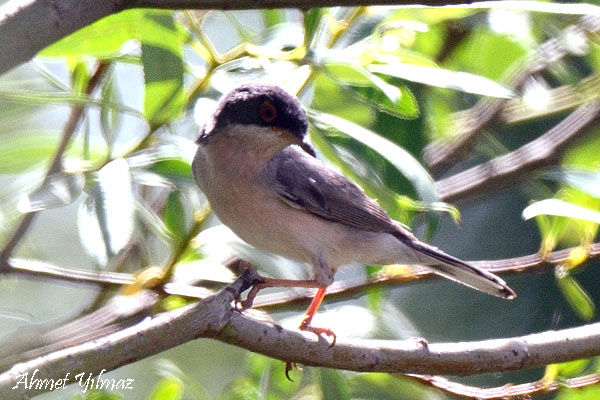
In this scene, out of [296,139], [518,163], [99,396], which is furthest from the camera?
[518,163]

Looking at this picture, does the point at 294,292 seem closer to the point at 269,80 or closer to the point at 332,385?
the point at 332,385

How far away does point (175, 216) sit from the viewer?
272 cm

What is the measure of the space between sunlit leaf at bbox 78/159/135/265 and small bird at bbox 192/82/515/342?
541mm

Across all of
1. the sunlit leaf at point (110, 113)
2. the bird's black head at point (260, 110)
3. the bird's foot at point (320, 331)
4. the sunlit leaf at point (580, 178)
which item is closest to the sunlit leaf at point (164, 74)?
the sunlit leaf at point (110, 113)

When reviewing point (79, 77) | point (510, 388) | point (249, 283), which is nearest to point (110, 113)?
point (79, 77)

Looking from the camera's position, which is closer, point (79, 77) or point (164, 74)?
point (164, 74)

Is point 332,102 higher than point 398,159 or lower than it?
higher

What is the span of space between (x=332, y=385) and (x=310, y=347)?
0.49 m

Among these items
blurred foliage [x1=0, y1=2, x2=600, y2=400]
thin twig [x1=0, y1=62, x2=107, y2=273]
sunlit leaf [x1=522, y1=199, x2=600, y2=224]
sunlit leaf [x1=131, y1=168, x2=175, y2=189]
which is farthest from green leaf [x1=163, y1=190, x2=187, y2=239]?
sunlit leaf [x1=522, y1=199, x2=600, y2=224]

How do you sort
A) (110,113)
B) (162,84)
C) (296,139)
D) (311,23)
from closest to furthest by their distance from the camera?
(162,84), (311,23), (110,113), (296,139)

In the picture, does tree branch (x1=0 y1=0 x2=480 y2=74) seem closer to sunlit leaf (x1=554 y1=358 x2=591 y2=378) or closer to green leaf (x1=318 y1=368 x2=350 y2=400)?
green leaf (x1=318 y1=368 x2=350 y2=400)

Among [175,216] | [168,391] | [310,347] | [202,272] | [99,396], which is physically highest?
[175,216]

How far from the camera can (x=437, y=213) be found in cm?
270

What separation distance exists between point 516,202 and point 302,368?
11.9ft
